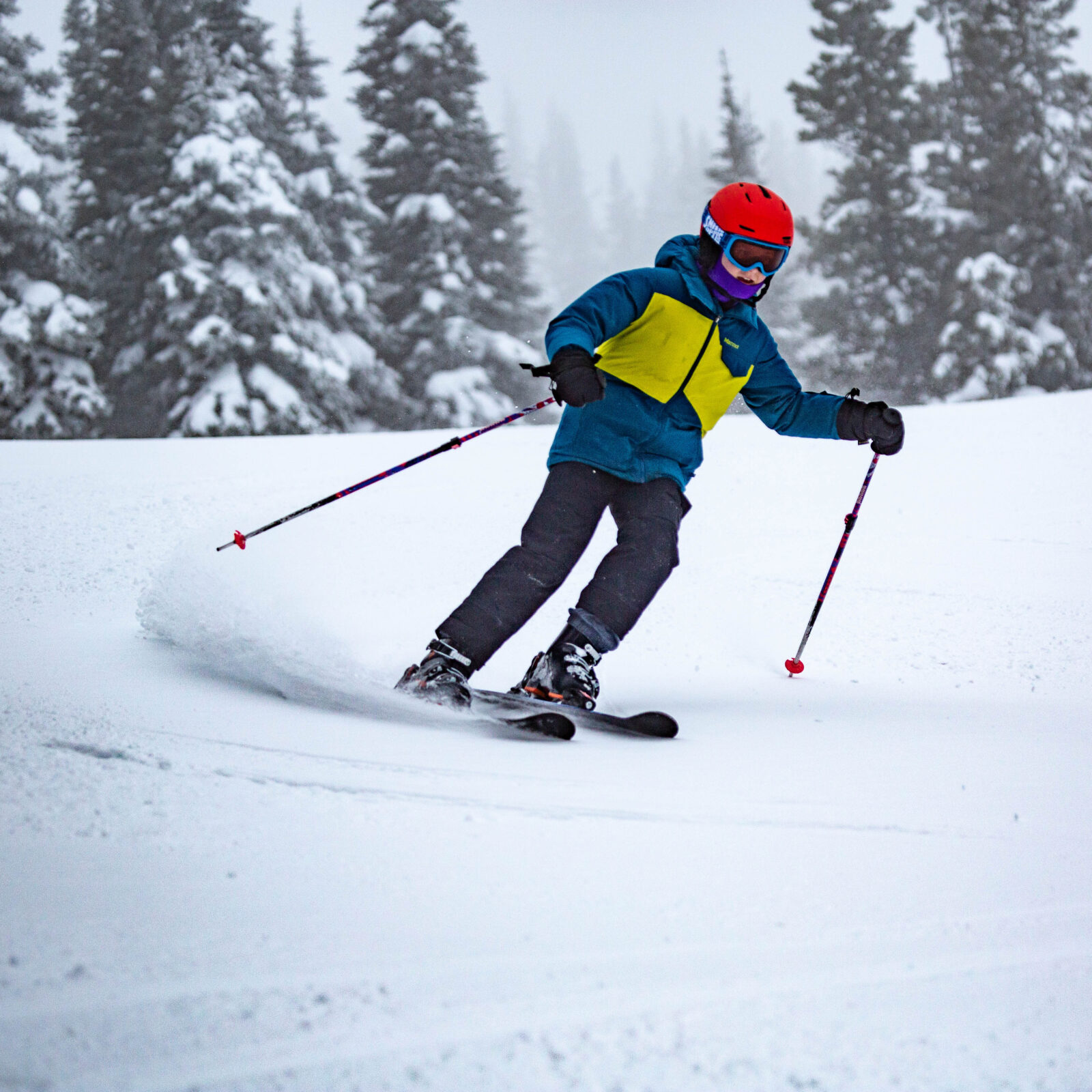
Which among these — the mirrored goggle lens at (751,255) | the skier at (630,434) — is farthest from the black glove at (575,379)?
the mirrored goggle lens at (751,255)

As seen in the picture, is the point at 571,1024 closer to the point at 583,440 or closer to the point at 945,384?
the point at 583,440

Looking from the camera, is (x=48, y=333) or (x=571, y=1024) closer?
(x=571, y=1024)

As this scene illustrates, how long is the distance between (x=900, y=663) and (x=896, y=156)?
21.6 m

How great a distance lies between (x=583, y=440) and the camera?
303 cm

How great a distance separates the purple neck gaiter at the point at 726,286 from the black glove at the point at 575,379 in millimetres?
599

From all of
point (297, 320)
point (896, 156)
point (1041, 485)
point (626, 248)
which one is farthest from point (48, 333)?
point (626, 248)

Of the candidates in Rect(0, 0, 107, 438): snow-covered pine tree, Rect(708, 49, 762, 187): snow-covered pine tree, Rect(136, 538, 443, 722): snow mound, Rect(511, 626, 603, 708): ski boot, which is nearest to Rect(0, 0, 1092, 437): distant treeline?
Rect(0, 0, 107, 438): snow-covered pine tree

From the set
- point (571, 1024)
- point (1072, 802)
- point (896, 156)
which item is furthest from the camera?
point (896, 156)

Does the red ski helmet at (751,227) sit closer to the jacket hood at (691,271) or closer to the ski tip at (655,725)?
the jacket hood at (691,271)

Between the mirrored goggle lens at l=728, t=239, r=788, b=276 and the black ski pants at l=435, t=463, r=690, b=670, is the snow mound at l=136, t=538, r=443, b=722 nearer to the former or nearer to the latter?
the black ski pants at l=435, t=463, r=690, b=670

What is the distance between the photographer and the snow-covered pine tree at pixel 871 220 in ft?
72.3

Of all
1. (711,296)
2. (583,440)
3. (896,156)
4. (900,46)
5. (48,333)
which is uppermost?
(900,46)

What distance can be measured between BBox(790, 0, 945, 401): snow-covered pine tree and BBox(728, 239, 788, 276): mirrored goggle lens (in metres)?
19.7

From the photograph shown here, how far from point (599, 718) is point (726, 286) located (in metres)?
1.37
